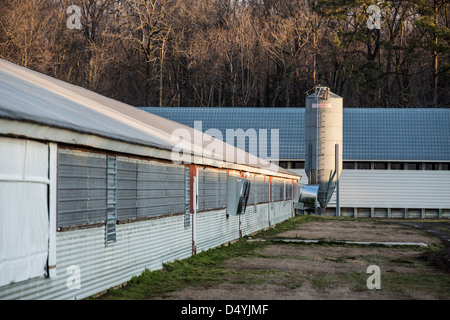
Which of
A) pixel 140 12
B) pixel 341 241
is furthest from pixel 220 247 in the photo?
pixel 140 12

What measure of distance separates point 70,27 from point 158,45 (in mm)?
7439

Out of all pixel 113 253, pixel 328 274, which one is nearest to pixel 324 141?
pixel 328 274

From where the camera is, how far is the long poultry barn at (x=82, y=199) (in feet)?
28.0

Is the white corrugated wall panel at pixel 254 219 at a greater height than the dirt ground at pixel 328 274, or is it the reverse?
the white corrugated wall panel at pixel 254 219

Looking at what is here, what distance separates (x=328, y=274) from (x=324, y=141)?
27.9 m

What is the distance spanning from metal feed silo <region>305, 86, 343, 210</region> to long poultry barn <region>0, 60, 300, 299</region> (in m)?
24.5

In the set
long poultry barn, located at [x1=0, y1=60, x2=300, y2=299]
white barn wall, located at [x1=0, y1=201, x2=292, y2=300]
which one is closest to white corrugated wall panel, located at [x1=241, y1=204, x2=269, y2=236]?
white barn wall, located at [x1=0, y1=201, x2=292, y2=300]

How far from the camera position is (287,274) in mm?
14398

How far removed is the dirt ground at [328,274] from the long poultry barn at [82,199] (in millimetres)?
1429

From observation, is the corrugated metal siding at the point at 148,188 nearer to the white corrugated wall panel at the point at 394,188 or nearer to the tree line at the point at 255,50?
the white corrugated wall panel at the point at 394,188

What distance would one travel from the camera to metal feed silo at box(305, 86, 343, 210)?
137 feet

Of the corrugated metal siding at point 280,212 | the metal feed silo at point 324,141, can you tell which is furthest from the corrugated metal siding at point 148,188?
the metal feed silo at point 324,141

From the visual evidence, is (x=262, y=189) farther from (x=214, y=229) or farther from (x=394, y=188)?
(x=394, y=188)
